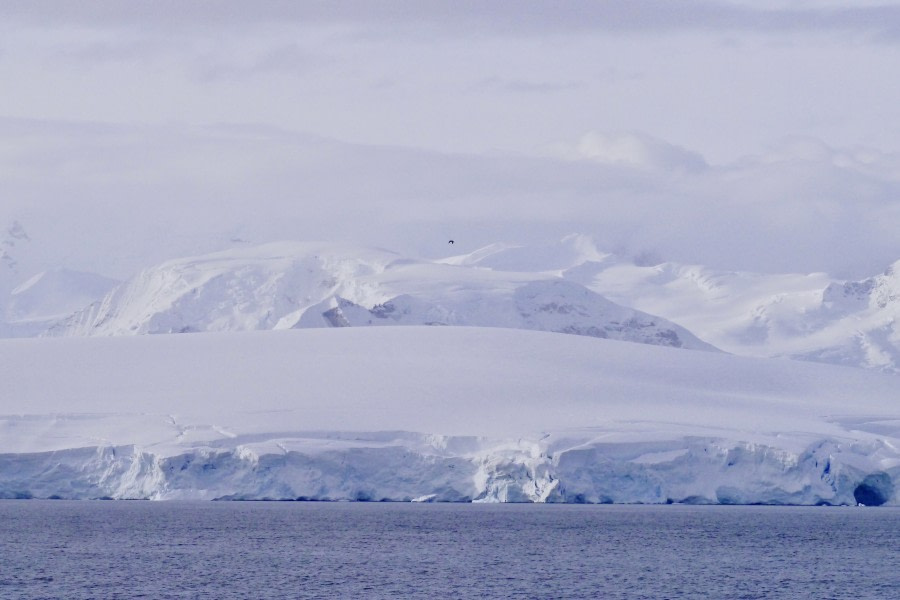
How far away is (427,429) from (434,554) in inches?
711

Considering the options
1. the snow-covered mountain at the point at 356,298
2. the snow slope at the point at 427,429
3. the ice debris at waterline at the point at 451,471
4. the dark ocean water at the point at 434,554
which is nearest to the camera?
the dark ocean water at the point at 434,554

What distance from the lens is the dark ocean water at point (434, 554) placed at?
3875 centimetres

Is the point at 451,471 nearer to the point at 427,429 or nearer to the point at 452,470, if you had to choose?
the point at 452,470

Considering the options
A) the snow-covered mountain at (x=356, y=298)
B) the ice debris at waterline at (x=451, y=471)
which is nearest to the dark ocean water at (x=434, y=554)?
Result: the ice debris at waterline at (x=451, y=471)

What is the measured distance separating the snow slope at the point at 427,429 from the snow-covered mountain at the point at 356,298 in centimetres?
7929

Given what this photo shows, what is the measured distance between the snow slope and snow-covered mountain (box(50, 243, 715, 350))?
79.3 meters

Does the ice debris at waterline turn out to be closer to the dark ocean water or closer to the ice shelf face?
the ice shelf face

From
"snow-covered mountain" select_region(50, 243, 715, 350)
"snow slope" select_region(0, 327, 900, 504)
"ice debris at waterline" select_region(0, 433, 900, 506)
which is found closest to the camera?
"ice debris at waterline" select_region(0, 433, 900, 506)

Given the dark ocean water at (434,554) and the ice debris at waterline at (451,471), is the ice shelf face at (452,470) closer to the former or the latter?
the ice debris at waterline at (451,471)

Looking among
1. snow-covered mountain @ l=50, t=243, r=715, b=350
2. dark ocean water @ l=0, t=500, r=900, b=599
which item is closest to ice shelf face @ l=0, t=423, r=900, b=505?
dark ocean water @ l=0, t=500, r=900, b=599

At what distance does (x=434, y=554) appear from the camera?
152 feet

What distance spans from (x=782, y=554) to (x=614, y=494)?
1477 centimetres

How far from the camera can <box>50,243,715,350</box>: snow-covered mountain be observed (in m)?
161

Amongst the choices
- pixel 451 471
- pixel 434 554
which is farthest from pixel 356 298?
pixel 434 554
